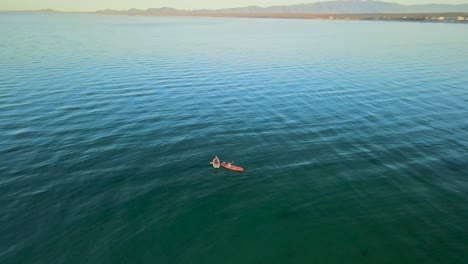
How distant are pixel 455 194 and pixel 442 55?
8900 cm

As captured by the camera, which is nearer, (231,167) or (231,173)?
(231,173)

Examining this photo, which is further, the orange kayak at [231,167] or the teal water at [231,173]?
the orange kayak at [231,167]

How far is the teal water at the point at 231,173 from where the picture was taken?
2100 cm

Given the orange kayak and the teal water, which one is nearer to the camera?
the teal water

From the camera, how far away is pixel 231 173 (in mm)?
29391

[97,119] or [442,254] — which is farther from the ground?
[97,119]

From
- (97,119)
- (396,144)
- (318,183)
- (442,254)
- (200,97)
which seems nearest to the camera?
(442,254)

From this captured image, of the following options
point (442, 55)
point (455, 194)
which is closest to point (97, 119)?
point (455, 194)

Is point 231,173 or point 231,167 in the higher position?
point 231,167

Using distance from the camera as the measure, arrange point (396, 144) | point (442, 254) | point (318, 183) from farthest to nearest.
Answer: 1. point (396, 144)
2. point (318, 183)
3. point (442, 254)

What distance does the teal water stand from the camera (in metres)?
21.0

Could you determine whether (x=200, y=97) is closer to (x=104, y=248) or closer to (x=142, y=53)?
(x=104, y=248)

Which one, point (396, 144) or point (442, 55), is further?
point (442, 55)

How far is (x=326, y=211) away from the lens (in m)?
24.6
